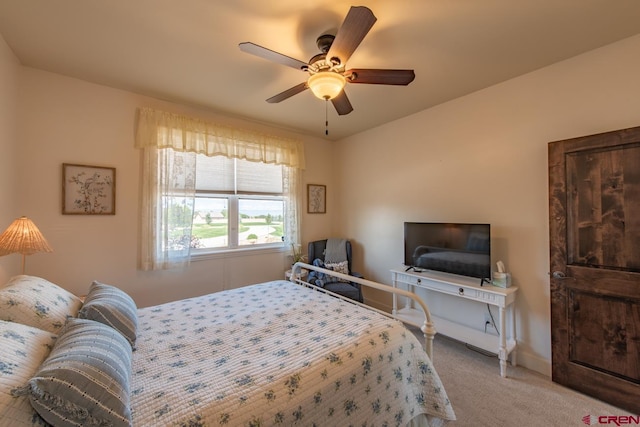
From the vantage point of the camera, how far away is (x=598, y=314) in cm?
194

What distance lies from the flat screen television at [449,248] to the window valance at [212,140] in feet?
6.36

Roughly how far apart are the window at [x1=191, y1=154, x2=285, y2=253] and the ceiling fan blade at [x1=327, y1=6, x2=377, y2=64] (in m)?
2.19

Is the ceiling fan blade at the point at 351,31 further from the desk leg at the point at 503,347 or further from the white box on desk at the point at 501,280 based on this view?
the desk leg at the point at 503,347

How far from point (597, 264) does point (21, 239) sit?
408cm

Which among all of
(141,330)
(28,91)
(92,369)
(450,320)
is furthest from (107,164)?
(450,320)

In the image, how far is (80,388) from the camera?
32.4 inches

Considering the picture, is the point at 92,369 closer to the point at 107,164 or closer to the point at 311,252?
the point at 107,164

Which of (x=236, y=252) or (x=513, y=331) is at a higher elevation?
(x=236, y=252)

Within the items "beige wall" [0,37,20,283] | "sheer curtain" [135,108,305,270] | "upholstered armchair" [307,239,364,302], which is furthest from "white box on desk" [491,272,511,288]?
"beige wall" [0,37,20,283]

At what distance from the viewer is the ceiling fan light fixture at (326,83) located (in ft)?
5.43

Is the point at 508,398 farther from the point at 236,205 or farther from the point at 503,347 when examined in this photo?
the point at 236,205

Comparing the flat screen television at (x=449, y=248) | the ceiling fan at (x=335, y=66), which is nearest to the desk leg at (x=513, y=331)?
the flat screen television at (x=449, y=248)

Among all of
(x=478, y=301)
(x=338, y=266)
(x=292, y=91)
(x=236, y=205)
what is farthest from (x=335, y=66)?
(x=338, y=266)

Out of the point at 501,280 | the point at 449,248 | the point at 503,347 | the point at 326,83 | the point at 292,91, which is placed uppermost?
the point at 292,91
